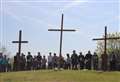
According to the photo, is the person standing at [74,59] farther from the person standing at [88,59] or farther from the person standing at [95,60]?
the person standing at [95,60]

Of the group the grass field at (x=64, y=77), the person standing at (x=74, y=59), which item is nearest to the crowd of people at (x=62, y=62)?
the person standing at (x=74, y=59)

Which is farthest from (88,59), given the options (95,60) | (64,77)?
(64,77)

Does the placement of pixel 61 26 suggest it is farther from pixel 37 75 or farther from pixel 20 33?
pixel 37 75

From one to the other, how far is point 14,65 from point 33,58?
81.3 inches

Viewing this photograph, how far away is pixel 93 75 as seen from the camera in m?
24.1

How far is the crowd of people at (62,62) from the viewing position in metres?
29.1

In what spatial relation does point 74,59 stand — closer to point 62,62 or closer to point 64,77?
point 62,62

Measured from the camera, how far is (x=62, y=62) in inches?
1204

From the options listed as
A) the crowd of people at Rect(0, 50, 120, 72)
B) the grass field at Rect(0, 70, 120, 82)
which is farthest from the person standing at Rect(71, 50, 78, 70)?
the grass field at Rect(0, 70, 120, 82)

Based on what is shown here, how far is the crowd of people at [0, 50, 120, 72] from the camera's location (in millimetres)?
29078

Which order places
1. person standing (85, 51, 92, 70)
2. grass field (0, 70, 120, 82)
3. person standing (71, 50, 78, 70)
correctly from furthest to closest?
1. person standing (71, 50, 78, 70)
2. person standing (85, 51, 92, 70)
3. grass field (0, 70, 120, 82)

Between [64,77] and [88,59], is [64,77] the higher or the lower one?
the lower one

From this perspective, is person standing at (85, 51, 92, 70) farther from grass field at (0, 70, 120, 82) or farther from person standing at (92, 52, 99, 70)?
grass field at (0, 70, 120, 82)

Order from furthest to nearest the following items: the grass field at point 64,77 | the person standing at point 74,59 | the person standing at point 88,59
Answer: the person standing at point 74,59, the person standing at point 88,59, the grass field at point 64,77
